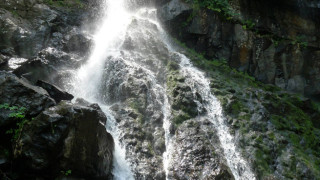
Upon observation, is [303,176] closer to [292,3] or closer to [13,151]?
[13,151]

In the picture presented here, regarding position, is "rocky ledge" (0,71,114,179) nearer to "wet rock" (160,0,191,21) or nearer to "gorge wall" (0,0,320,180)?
"gorge wall" (0,0,320,180)

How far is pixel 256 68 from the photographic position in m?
14.5

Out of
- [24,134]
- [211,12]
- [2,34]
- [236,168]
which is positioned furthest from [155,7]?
[24,134]

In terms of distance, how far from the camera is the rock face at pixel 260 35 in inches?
570

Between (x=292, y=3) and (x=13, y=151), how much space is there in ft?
53.3

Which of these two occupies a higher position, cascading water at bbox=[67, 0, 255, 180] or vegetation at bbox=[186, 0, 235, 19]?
vegetation at bbox=[186, 0, 235, 19]

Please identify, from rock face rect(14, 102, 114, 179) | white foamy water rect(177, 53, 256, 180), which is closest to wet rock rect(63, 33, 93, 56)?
white foamy water rect(177, 53, 256, 180)

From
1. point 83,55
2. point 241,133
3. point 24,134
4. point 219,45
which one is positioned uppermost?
point 219,45

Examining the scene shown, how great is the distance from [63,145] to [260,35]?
1324 centimetres

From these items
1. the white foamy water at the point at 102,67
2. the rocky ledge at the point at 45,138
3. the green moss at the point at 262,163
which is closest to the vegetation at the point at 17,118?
the rocky ledge at the point at 45,138

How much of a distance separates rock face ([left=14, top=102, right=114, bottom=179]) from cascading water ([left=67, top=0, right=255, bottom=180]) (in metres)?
1.06

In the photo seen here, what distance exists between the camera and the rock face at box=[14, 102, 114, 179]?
5078 mm

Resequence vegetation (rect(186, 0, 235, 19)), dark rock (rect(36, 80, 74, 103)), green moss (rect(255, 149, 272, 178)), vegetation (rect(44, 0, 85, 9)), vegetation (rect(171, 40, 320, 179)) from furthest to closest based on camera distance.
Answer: vegetation (rect(186, 0, 235, 19)) < vegetation (rect(44, 0, 85, 9)) < vegetation (rect(171, 40, 320, 179)) < green moss (rect(255, 149, 272, 178)) < dark rock (rect(36, 80, 74, 103))

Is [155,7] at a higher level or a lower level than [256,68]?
higher
